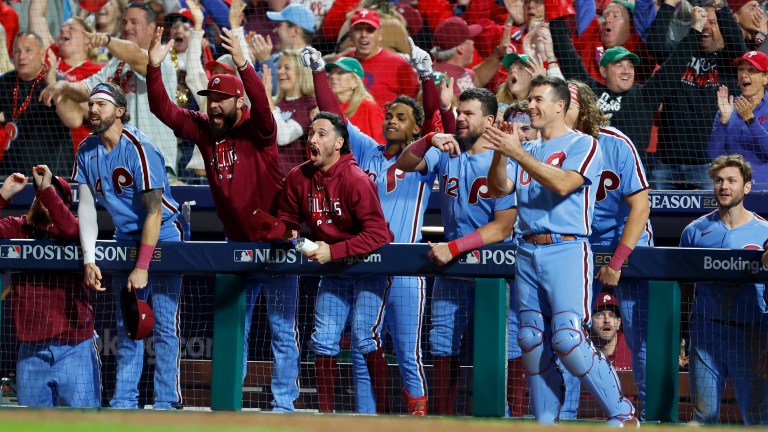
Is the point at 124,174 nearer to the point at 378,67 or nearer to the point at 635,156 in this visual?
the point at 635,156

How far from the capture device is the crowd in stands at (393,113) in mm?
5508

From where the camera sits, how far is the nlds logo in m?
5.36

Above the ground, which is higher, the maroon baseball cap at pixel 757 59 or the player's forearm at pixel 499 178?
Result: the maroon baseball cap at pixel 757 59

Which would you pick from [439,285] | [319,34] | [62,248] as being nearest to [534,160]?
[439,285]

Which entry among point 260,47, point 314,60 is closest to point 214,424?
point 314,60

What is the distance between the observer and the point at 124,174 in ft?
19.2

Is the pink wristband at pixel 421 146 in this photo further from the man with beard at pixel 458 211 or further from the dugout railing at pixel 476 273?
the dugout railing at pixel 476 273

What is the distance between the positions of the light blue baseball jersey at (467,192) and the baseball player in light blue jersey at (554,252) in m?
0.63

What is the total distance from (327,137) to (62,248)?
146cm

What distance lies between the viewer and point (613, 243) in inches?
226

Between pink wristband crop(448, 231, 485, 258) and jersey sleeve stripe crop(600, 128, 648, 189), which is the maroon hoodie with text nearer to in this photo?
pink wristband crop(448, 231, 485, 258)

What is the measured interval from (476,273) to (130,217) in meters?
1.86

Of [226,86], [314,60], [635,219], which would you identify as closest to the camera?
[635,219]

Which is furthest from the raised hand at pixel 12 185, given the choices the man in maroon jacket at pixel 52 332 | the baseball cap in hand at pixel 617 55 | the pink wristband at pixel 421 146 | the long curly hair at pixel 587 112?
the baseball cap in hand at pixel 617 55
